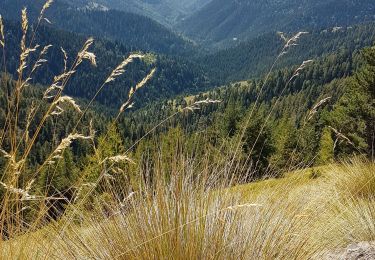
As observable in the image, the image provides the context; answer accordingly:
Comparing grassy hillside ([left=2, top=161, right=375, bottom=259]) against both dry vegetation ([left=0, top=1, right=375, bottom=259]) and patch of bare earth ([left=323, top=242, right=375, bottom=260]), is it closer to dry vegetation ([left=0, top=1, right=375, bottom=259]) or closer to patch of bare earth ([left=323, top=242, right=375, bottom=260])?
dry vegetation ([left=0, top=1, right=375, bottom=259])

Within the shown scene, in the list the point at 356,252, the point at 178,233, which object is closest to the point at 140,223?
the point at 178,233

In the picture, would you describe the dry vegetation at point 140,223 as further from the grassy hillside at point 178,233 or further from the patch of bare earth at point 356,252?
the patch of bare earth at point 356,252

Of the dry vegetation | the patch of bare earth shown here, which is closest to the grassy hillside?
the dry vegetation

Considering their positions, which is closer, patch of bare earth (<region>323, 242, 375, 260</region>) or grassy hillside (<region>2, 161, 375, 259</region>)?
grassy hillside (<region>2, 161, 375, 259</region>)

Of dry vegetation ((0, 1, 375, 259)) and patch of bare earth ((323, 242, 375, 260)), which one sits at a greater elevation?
dry vegetation ((0, 1, 375, 259))

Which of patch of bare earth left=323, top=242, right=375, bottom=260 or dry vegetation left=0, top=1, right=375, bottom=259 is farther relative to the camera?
patch of bare earth left=323, top=242, right=375, bottom=260

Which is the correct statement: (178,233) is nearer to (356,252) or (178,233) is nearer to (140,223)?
(140,223)

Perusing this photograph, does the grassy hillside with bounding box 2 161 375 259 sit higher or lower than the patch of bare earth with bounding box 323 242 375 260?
higher

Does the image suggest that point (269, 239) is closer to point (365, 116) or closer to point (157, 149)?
point (157, 149)

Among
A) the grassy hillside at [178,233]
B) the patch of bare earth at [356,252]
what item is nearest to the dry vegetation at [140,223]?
the grassy hillside at [178,233]

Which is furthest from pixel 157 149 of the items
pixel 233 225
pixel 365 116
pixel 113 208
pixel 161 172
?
pixel 365 116

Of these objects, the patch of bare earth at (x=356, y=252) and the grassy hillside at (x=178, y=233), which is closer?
the grassy hillside at (x=178, y=233)

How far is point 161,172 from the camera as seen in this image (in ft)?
8.62

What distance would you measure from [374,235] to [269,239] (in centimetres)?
Result: 218
